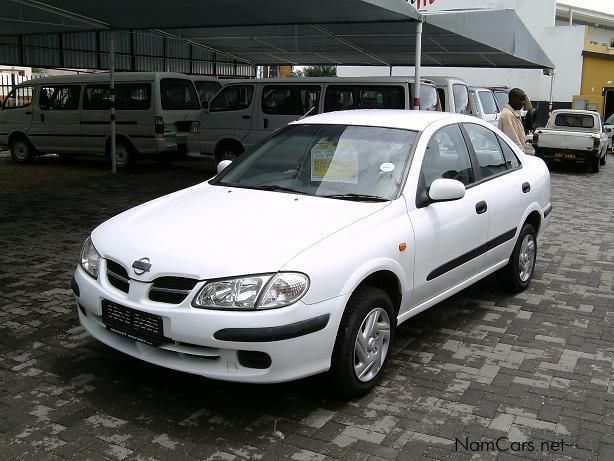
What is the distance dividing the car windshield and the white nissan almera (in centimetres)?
1

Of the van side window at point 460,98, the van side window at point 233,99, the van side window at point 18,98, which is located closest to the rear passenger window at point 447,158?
the van side window at point 460,98

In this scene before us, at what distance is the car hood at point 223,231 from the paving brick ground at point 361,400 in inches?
31.5

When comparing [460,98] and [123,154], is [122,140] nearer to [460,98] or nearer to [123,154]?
[123,154]

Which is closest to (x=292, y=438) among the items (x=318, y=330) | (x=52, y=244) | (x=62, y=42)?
(x=318, y=330)

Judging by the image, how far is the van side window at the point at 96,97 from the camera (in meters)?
13.3

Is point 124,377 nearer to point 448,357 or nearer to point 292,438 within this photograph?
point 292,438

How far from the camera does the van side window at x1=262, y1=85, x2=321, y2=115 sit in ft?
37.8

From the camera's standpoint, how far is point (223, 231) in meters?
3.51

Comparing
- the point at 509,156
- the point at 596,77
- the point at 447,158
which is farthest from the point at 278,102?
the point at 596,77

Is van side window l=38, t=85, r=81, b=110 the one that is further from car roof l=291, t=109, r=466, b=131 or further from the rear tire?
car roof l=291, t=109, r=466, b=131

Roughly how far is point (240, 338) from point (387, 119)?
7.32ft

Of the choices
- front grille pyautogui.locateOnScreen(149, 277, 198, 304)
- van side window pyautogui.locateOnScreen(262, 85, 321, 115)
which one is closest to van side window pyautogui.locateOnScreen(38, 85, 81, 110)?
van side window pyautogui.locateOnScreen(262, 85, 321, 115)

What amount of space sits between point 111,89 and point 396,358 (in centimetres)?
998

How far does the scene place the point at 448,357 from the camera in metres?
4.27
